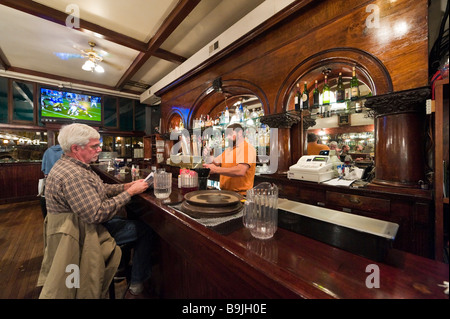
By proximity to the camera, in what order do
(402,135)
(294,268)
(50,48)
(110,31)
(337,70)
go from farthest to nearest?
(50,48) → (110,31) → (337,70) → (402,135) → (294,268)

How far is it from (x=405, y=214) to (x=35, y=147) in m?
8.98

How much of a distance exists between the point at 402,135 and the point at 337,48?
1.22 meters

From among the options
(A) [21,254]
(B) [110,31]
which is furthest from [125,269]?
(B) [110,31]

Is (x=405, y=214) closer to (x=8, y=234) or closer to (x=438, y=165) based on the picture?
(x=438, y=165)

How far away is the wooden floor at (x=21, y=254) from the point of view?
6.83ft

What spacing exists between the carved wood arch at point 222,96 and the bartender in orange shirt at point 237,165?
0.99 meters

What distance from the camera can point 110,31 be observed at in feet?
12.3

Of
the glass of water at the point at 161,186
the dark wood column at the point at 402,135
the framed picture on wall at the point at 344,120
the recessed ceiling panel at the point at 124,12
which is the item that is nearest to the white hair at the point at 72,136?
the glass of water at the point at 161,186

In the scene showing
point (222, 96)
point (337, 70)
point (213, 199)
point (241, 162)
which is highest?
point (222, 96)

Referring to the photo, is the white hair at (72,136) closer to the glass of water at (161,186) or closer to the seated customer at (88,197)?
the seated customer at (88,197)

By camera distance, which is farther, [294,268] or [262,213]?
[262,213]

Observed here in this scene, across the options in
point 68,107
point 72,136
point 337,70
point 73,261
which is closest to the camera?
point 73,261

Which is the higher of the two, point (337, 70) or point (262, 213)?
point (337, 70)

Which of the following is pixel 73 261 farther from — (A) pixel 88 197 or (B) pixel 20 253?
(B) pixel 20 253
